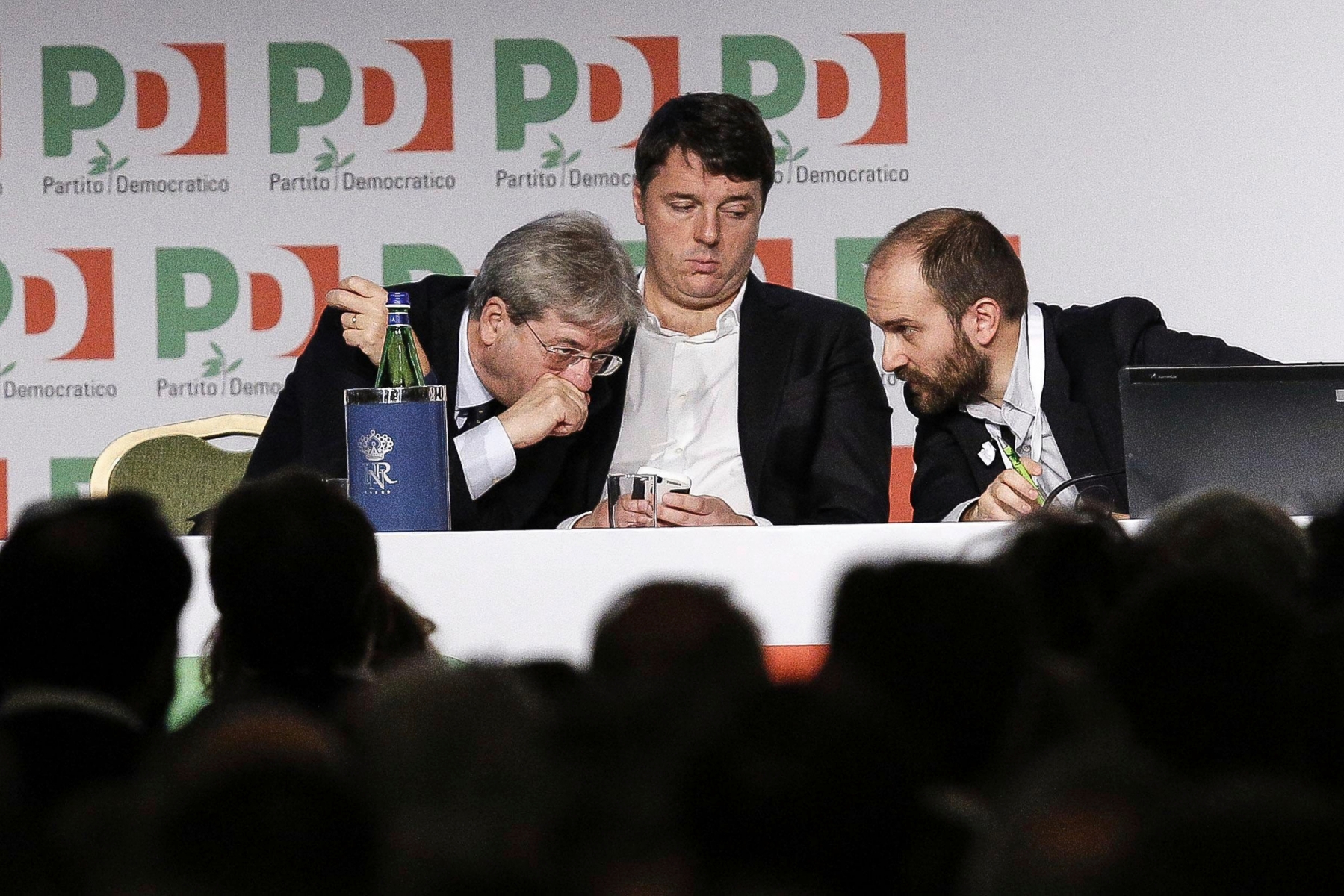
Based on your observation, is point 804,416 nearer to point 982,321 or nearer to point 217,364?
point 982,321

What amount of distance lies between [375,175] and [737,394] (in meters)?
1.34

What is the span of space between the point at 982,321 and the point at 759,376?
437 millimetres

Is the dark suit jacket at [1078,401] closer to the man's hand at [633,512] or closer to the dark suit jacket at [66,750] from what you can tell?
the man's hand at [633,512]

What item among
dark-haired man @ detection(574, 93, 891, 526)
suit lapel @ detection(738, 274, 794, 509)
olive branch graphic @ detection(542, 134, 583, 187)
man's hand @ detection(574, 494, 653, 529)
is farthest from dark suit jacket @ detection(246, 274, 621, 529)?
olive branch graphic @ detection(542, 134, 583, 187)

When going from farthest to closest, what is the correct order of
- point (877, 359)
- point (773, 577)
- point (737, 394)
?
1. point (877, 359)
2. point (737, 394)
3. point (773, 577)

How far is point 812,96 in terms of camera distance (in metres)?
3.32

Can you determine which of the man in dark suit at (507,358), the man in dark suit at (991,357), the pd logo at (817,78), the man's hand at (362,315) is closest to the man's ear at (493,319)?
the man in dark suit at (507,358)

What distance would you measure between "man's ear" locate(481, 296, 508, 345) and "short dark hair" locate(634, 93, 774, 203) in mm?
402

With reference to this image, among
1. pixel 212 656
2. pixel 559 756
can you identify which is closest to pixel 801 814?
pixel 559 756

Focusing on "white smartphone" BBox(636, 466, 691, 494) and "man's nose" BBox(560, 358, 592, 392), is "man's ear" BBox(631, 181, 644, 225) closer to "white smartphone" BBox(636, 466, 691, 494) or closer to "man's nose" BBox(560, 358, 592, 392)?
"man's nose" BBox(560, 358, 592, 392)

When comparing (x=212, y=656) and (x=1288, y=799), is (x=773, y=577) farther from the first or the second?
(x=1288, y=799)

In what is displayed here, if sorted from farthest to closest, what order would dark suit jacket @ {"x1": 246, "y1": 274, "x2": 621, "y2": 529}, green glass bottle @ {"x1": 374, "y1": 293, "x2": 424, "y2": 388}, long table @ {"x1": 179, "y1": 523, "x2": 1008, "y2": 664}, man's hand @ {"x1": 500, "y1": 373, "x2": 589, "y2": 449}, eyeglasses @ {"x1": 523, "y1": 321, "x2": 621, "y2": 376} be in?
eyeglasses @ {"x1": 523, "y1": 321, "x2": 621, "y2": 376} < dark suit jacket @ {"x1": 246, "y1": 274, "x2": 621, "y2": 529} < man's hand @ {"x1": 500, "y1": 373, "x2": 589, "y2": 449} < green glass bottle @ {"x1": 374, "y1": 293, "x2": 424, "y2": 388} < long table @ {"x1": 179, "y1": 523, "x2": 1008, "y2": 664}

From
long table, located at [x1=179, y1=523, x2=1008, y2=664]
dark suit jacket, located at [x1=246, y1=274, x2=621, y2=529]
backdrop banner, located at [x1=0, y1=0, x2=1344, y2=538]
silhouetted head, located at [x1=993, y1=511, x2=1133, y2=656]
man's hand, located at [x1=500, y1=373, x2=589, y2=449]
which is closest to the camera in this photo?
silhouetted head, located at [x1=993, y1=511, x2=1133, y2=656]

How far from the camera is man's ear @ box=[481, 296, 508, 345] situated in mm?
2352
